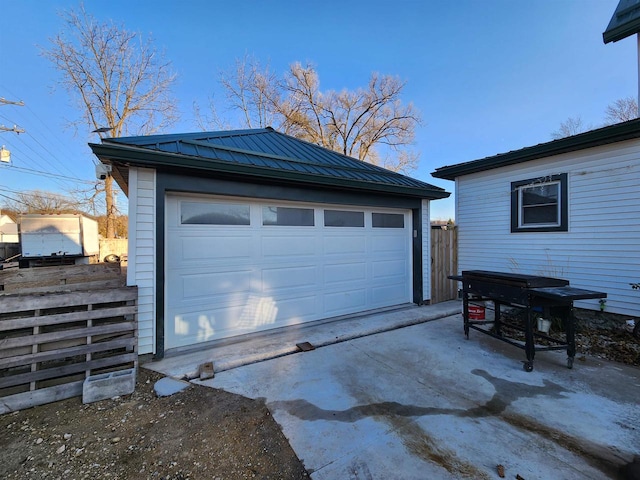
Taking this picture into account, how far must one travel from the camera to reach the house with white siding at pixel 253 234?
11.7 ft

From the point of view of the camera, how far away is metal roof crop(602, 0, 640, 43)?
17.2 feet

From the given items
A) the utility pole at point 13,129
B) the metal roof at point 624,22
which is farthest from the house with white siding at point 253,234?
the utility pole at point 13,129

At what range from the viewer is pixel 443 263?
22.5 ft

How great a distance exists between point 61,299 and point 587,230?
26.5ft

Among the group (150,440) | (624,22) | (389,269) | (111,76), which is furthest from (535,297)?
(111,76)

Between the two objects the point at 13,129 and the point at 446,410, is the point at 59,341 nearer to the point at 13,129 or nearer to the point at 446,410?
the point at 446,410

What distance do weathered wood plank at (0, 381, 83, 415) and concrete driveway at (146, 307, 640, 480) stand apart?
4.37ft

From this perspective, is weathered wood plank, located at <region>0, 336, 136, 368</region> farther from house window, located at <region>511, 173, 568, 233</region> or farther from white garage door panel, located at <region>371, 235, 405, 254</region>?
house window, located at <region>511, 173, 568, 233</region>

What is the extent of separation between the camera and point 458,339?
14.2ft

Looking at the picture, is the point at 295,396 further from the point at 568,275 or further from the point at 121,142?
the point at 568,275

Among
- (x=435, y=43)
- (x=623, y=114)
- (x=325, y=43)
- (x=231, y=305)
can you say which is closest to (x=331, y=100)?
(x=325, y=43)

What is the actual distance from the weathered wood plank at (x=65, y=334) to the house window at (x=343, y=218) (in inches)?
132

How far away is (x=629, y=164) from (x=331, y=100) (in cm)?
1682

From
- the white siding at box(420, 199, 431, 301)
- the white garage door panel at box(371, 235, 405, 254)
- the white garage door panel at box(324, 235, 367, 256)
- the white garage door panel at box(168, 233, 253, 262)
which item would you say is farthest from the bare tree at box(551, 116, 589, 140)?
the white garage door panel at box(168, 233, 253, 262)
